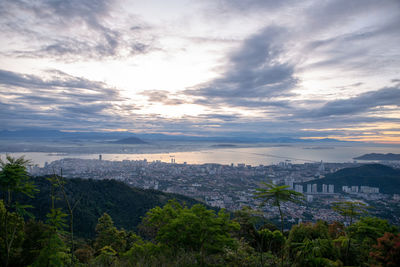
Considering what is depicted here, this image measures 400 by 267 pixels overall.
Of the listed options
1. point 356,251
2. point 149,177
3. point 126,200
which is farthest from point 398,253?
point 149,177

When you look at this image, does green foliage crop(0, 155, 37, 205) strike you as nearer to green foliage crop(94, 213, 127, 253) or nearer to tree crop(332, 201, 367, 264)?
tree crop(332, 201, 367, 264)

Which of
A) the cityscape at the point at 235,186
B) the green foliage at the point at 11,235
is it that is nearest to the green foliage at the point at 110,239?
the green foliage at the point at 11,235

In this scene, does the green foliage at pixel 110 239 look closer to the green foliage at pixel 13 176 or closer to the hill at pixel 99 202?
the hill at pixel 99 202

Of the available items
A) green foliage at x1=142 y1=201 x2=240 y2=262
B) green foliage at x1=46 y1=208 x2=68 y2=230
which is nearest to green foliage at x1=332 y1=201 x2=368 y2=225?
green foliage at x1=142 y1=201 x2=240 y2=262

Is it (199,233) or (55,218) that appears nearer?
(55,218)

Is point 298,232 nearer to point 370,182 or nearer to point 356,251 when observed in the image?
point 356,251

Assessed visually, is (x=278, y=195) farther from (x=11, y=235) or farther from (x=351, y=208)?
(x=11, y=235)

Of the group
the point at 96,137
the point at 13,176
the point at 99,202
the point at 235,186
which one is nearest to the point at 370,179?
the point at 235,186
